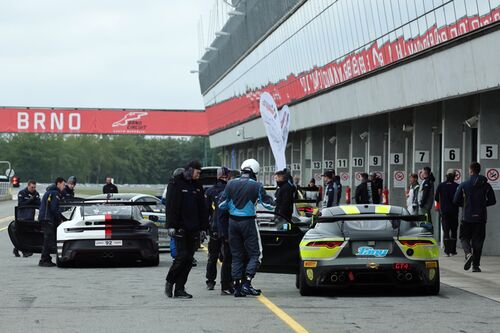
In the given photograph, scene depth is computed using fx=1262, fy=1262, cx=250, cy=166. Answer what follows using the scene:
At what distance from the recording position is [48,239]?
71.9ft

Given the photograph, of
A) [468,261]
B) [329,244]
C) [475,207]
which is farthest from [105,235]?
[329,244]

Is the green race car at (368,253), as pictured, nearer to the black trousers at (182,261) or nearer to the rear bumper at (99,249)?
the black trousers at (182,261)

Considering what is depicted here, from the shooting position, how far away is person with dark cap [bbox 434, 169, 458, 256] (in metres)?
24.2

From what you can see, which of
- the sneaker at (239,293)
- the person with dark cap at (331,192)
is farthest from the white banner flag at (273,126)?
the sneaker at (239,293)

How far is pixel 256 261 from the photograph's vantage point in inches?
612

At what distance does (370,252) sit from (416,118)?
56.4 feet

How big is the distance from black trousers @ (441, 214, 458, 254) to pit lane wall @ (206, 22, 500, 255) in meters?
0.97

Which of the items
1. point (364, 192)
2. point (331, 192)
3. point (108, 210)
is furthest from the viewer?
point (331, 192)

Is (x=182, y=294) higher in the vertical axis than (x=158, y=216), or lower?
lower

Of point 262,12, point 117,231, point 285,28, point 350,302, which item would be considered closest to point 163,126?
point 262,12

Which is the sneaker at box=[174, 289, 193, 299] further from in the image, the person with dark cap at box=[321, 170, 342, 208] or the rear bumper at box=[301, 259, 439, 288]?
the person with dark cap at box=[321, 170, 342, 208]

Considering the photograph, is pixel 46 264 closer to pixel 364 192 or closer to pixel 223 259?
pixel 223 259

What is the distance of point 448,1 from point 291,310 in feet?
44.8

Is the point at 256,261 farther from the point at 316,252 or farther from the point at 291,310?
the point at 291,310
